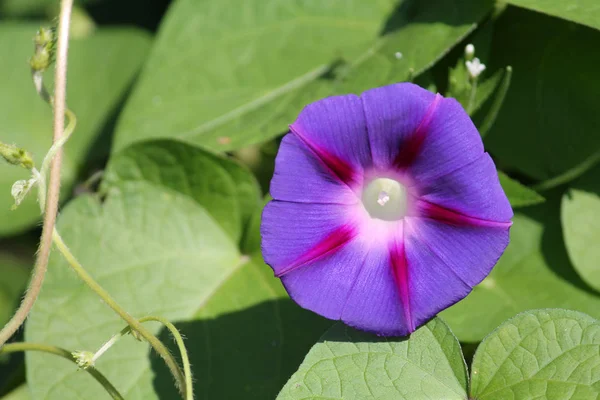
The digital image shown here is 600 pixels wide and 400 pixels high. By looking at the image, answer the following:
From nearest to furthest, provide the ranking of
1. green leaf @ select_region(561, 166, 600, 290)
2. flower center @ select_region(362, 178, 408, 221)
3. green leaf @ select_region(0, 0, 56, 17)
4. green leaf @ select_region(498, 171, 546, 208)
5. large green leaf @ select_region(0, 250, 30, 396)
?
flower center @ select_region(362, 178, 408, 221), green leaf @ select_region(498, 171, 546, 208), green leaf @ select_region(561, 166, 600, 290), large green leaf @ select_region(0, 250, 30, 396), green leaf @ select_region(0, 0, 56, 17)

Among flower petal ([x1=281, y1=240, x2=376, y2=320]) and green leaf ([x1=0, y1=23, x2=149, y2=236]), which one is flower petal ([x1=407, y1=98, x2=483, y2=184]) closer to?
flower petal ([x1=281, y1=240, x2=376, y2=320])

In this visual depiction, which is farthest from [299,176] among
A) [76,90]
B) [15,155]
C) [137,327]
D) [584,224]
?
[76,90]

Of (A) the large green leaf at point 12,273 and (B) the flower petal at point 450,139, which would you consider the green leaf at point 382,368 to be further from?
(A) the large green leaf at point 12,273

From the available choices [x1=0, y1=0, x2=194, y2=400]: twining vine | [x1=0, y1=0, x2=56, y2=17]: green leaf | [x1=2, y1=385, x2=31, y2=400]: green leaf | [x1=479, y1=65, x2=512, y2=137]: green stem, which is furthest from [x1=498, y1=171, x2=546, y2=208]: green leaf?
[x1=0, y1=0, x2=56, y2=17]: green leaf

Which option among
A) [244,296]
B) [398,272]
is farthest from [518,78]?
[244,296]

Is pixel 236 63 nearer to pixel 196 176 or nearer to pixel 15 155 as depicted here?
pixel 196 176

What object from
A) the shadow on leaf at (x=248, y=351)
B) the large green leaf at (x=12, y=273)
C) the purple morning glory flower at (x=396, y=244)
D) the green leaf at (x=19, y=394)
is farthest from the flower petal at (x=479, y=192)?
the large green leaf at (x=12, y=273)
